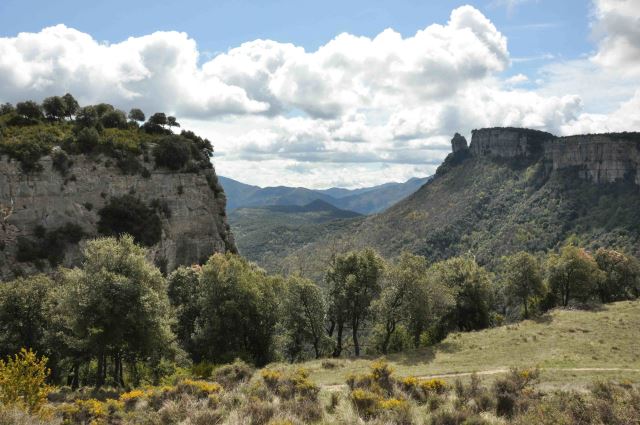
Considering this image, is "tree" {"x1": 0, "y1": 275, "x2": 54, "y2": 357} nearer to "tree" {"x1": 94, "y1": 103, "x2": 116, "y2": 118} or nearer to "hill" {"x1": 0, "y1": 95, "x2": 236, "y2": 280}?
"hill" {"x1": 0, "y1": 95, "x2": 236, "y2": 280}

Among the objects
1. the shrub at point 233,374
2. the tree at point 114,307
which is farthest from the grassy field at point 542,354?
the tree at point 114,307

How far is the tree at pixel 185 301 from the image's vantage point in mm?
41625

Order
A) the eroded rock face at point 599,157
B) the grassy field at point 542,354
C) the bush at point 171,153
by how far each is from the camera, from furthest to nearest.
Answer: the eroded rock face at point 599,157 < the bush at point 171,153 < the grassy field at point 542,354

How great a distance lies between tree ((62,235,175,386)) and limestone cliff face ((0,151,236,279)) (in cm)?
3162

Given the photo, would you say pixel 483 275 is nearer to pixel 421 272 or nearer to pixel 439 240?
pixel 421 272

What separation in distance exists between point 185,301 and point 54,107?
4172cm

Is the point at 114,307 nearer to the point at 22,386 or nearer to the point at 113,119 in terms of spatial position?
the point at 22,386

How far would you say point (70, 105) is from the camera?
69.1 m

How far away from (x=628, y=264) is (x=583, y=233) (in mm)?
100407

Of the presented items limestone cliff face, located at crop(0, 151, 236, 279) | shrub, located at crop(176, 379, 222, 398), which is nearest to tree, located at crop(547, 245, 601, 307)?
shrub, located at crop(176, 379, 222, 398)

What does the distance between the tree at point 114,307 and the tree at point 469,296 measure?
98.0 feet

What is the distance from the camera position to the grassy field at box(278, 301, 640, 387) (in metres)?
23.5

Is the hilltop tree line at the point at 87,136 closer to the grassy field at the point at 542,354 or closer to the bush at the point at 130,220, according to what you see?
the bush at the point at 130,220

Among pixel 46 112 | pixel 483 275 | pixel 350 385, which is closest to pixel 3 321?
pixel 350 385
